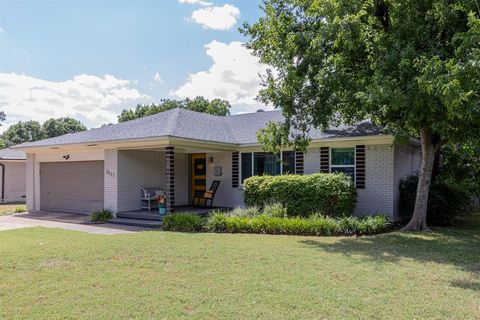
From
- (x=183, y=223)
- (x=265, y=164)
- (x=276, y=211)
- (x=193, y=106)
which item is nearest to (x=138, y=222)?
(x=183, y=223)

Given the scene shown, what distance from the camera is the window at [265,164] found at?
47.1 feet

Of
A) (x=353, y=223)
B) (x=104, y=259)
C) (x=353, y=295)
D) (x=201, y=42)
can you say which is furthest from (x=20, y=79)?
(x=353, y=295)

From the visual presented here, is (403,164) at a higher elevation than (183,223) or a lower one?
higher

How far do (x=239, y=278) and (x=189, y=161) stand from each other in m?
11.5

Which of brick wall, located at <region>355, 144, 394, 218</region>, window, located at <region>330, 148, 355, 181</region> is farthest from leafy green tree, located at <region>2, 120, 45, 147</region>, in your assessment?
brick wall, located at <region>355, 144, 394, 218</region>

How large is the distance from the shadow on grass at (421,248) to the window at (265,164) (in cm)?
502

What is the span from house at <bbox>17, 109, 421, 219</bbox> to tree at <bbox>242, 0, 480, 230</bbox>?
5.27 ft

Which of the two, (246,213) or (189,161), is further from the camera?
(189,161)

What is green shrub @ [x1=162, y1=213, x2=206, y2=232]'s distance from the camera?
1094 cm

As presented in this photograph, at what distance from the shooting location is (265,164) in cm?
1484

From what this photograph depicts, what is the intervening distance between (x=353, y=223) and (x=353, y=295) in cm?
547

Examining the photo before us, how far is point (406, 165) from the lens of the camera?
47.1ft

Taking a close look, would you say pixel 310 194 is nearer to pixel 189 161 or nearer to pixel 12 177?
pixel 189 161

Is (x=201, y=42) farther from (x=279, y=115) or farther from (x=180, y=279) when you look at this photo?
(x=180, y=279)
